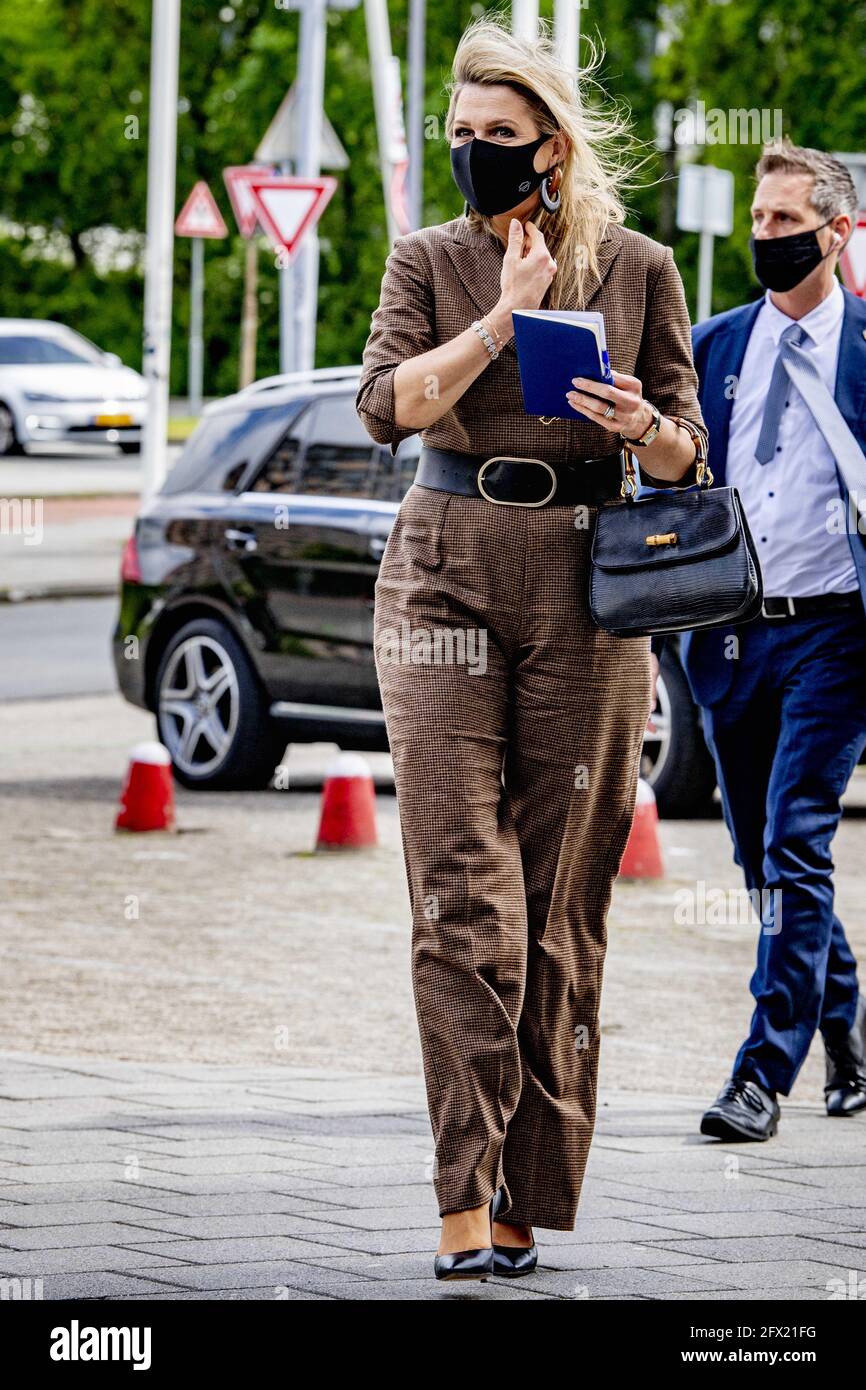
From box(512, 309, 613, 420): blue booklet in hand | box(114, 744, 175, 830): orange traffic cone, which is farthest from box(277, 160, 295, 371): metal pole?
box(512, 309, 613, 420): blue booklet in hand

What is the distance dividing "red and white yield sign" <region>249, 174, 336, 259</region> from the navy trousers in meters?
11.6

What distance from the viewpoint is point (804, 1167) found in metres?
5.18

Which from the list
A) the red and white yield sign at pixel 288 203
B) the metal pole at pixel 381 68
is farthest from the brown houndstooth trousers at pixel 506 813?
the metal pole at pixel 381 68

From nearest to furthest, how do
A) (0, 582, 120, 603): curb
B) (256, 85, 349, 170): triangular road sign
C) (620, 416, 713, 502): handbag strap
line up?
(620, 416, 713, 502): handbag strap, (256, 85, 349, 170): triangular road sign, (0, 582, 120, 603): curb

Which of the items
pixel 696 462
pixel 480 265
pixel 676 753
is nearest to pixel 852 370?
pixel 696 462

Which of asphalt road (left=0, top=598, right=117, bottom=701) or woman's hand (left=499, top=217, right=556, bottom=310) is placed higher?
woman's hand (left=499, top=217, right=556, bottom=310)

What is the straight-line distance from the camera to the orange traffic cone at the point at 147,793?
995cm

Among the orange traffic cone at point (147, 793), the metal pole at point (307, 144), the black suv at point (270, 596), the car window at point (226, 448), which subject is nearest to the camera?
the orange traffic cone at point (147, 793)

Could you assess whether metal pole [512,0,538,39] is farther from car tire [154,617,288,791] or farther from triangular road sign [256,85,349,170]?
car tire [154,617,288,791]

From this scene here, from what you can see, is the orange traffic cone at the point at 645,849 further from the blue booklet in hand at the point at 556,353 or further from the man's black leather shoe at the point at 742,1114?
the blue booklet in hand at the point at 556,353

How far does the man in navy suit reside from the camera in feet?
18.3

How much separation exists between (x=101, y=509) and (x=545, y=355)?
25690mm

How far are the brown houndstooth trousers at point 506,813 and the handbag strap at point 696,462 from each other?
0.33ft

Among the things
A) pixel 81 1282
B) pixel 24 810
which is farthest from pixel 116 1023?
pixel 24 810
